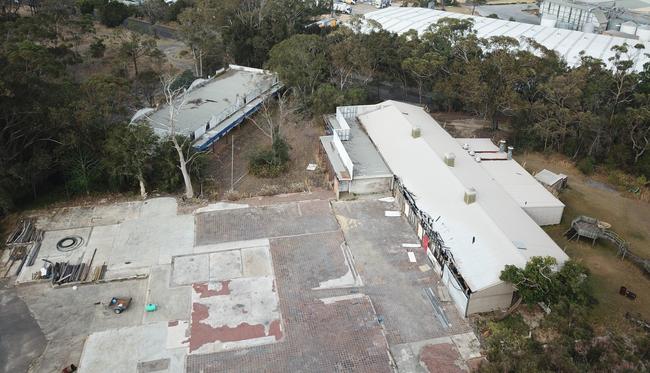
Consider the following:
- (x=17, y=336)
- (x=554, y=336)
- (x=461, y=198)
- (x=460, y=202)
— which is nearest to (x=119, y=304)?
(x=17, y=336)

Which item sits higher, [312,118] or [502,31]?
[502,31]

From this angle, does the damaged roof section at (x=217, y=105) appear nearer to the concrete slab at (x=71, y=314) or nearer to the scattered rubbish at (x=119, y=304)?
the concrete slab at (x=71, y=314)

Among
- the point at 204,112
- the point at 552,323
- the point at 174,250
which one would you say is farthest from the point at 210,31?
the point at 552,323

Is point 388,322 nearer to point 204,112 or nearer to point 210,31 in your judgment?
point 204,112

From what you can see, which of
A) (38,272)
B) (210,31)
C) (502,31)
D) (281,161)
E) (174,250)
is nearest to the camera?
(38,272)

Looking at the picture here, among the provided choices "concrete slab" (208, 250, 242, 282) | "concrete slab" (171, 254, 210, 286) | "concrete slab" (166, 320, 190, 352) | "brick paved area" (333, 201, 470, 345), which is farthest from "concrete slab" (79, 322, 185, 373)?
"brick paved area" (333, 201, 470, 345)

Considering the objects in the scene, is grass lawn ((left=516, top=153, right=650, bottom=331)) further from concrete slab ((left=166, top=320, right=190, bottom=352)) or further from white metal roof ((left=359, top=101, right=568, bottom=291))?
concrete slab ((left=166, top=320, right=190, bottom=352))

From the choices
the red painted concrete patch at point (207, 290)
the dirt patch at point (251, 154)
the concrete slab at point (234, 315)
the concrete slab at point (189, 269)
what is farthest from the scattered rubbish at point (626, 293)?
the concrete slab at point (189, 269)

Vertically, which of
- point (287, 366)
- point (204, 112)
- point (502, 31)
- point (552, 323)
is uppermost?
point (502, 31)
